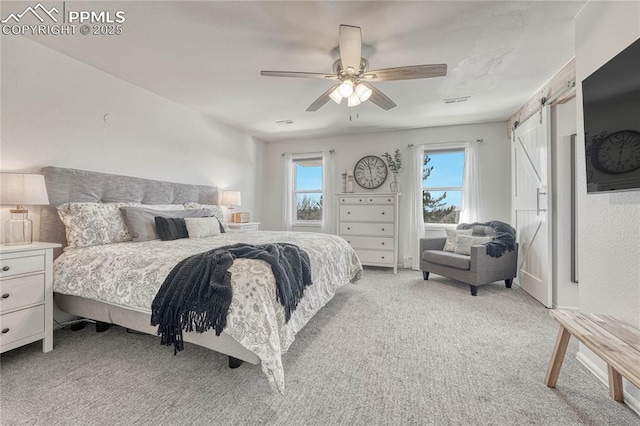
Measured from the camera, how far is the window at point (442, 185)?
15.7 ft

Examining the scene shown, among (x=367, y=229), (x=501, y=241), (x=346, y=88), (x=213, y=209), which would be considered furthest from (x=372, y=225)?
(x=346, y=88)

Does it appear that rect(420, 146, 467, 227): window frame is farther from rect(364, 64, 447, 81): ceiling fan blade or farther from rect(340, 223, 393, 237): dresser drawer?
rect(364, 64, 447, 81): ceiling fan blade

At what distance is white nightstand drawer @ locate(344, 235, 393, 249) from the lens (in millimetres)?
4559

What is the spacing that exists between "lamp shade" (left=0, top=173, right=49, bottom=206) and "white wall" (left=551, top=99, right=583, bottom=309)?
4.78 metres

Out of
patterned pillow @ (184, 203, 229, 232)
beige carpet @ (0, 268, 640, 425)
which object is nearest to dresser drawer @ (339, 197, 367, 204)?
patterned pillow @ (184, 203, 229, 232)

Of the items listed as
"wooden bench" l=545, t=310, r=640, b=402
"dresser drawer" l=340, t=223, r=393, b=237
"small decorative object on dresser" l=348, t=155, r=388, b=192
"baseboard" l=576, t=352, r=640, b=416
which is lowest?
"baseboard" l=576, t=352, r=640, b=416

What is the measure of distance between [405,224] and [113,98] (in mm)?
4591

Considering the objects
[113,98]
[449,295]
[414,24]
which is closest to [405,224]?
[449,295]

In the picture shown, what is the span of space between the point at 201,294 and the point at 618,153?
2456mm

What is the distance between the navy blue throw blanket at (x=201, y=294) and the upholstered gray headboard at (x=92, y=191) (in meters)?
1.59

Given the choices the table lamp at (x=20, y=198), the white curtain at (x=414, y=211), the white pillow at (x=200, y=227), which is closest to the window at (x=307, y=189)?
the white curtain at (x=414, y=211)

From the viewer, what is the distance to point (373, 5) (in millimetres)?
1933

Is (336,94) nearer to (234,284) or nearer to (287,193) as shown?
(234,284)

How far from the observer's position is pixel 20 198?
1.99 metres
